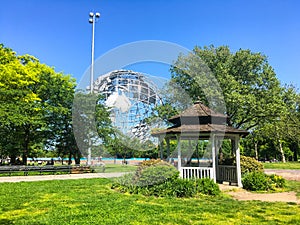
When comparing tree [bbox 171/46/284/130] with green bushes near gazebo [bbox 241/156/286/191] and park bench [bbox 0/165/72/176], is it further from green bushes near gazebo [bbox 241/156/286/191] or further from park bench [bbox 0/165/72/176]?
park bench [bbox 0/165/72/176]

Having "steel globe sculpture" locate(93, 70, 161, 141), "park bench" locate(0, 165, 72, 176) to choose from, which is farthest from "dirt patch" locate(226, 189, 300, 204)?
"park bench" locate(0, 165, 72, 176)

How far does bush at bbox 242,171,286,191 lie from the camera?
423 inches

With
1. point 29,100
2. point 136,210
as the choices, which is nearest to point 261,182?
point 136,210

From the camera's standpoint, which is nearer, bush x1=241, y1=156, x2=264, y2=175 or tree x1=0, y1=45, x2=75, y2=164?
bush x1=241, y1=156, x2=264, y2=175

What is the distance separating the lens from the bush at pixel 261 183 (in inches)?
423

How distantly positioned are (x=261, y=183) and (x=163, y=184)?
15.0 ft

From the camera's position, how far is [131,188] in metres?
10.2

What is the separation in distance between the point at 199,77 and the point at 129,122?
859 cm

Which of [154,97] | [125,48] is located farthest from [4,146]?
[125,48]

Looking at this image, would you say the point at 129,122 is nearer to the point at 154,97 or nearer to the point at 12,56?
the point at 154,97

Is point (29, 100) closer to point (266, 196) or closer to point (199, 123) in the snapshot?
point (199, 123)

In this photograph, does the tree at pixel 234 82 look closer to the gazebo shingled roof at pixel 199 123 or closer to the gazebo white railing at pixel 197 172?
the gazebo shingled roof at pixel 199 123

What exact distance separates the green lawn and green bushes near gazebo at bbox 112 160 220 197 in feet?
2.13

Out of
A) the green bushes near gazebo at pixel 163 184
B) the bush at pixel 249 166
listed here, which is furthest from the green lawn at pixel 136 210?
the bush at pixel 249 166
